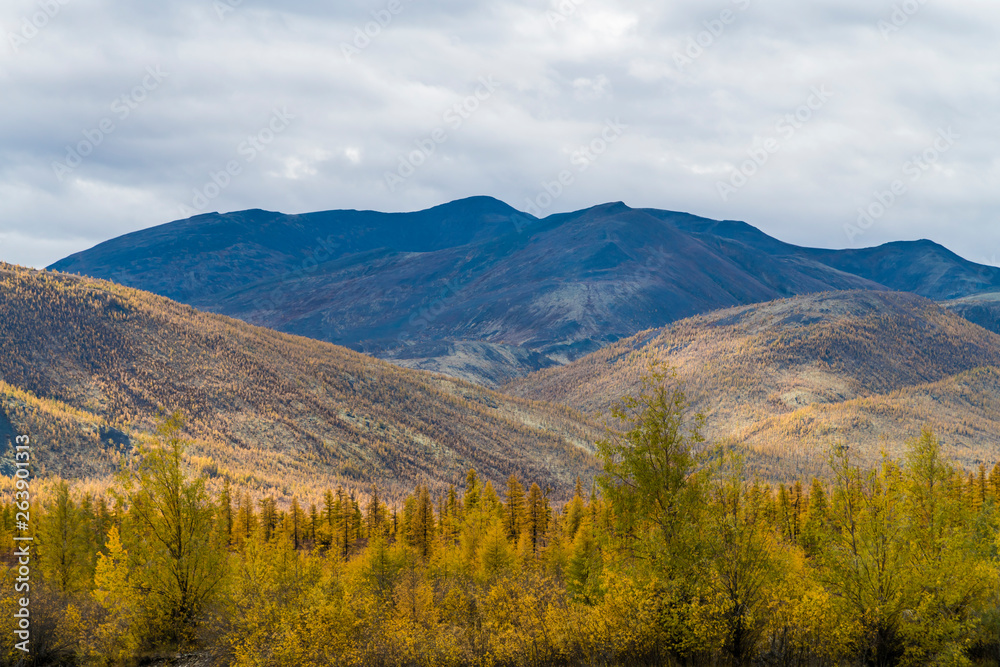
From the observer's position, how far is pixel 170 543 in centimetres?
3244

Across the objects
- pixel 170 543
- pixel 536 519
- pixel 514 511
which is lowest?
pixel 536 519

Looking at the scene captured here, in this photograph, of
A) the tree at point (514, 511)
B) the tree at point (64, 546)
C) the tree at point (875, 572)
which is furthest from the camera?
the tree at point (514, 511)

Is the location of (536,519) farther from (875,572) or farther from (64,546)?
(875,572)

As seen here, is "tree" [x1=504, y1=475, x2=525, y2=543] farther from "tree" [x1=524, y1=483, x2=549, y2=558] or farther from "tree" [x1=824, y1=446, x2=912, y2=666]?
"tree" [x1=824, y1=446, x2=912, y2=666]

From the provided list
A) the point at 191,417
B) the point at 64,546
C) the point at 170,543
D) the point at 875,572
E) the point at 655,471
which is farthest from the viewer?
the point at 191,417

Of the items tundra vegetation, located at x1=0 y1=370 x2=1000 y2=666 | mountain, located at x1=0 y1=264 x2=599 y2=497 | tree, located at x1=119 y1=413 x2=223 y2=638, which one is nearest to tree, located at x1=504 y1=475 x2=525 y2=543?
tundra vegetation, located at x1=0 y1=370 x2=1000 y2=666

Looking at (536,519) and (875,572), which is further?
(536,519)

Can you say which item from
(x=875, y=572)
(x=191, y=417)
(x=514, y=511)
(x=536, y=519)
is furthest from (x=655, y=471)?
(x=191, y=417)

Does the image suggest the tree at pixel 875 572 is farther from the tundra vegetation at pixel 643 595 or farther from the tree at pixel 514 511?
the tree at pixel 514 511

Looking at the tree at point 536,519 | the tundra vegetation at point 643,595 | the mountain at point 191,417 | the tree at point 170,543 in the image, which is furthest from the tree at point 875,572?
the mountain at point 191,417

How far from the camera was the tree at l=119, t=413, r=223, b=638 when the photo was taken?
105 feet

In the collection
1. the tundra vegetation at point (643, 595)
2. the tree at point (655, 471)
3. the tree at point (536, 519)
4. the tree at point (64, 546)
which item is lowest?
the tree at point (536, 519)

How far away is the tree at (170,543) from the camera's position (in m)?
32.0

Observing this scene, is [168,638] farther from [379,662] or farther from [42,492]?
[42,492]
